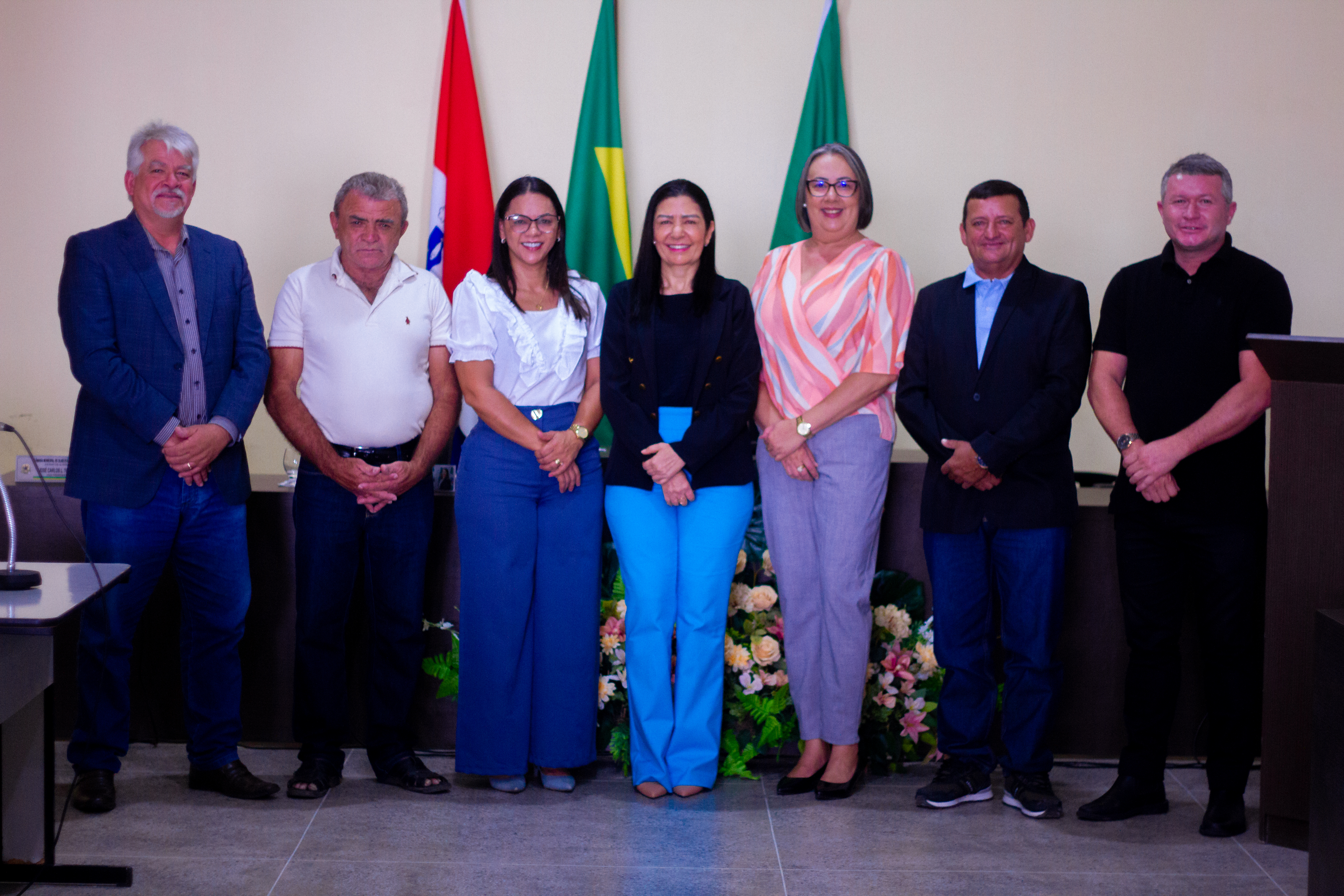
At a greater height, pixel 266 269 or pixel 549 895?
pixel 266 269

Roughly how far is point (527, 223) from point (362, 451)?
2.62ft

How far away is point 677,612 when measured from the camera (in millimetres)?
3334

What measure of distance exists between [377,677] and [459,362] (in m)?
0.96

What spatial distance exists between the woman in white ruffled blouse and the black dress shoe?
542mm

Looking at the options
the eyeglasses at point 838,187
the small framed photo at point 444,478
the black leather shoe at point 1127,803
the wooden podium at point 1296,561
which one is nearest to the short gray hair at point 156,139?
the small framed photo at point 444,478

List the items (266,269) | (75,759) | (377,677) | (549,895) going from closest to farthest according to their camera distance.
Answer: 1. (549,895)
2. (75,759)
3. (377,677)
4. (266,269)

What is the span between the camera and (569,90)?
4402mm

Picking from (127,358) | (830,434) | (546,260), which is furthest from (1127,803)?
(127,358)

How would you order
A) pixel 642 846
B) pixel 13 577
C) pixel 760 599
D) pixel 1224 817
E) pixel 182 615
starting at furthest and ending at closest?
pixel 760 599 < pixel 182 615 < pixel 1224 817 < pixel 642 846 < pixel 13 577

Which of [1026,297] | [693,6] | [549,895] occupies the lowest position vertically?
[549,895]

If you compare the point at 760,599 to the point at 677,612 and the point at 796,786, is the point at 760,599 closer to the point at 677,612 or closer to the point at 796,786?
the point at 677,612

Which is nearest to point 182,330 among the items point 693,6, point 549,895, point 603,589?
point 603,589

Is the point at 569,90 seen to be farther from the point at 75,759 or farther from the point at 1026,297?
the point at 75,759

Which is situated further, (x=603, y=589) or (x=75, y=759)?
(x=603, y=589)
